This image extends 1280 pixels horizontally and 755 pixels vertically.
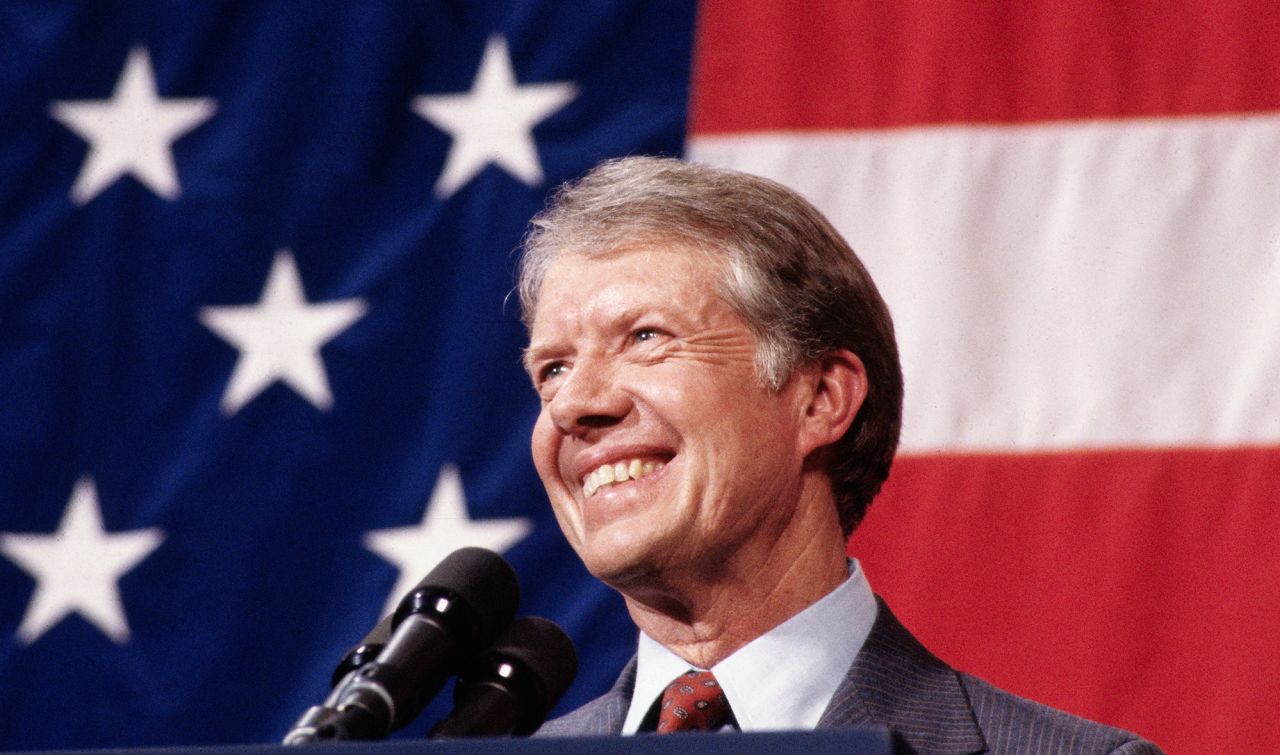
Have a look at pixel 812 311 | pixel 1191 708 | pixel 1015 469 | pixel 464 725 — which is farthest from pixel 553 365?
pixel 1191 708

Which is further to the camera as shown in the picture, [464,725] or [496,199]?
[496,199]

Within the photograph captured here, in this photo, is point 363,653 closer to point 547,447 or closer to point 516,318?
point 547,447

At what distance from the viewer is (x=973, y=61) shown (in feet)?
8.00

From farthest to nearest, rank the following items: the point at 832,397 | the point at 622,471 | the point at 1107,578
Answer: the point at 1107,578 < the point at 832,397 < the point at 622,471

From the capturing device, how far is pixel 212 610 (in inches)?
103

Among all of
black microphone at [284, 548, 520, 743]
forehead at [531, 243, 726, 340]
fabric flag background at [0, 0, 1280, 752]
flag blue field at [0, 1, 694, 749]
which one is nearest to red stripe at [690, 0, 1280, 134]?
fabric flag background at [0, 0, 1280, 752]

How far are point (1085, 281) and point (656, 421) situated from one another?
90 cm

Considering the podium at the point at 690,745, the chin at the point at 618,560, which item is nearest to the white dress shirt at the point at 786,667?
the chin at the point at 618,560

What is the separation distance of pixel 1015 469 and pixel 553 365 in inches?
33.1

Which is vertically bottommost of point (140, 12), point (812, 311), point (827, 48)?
point (812, 311)

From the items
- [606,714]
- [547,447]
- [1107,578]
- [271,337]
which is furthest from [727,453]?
[271,337]

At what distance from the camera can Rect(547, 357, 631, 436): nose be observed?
166 centimetres

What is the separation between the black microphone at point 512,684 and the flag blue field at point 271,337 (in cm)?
124

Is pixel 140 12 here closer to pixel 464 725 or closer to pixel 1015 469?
pixel 1015 469
